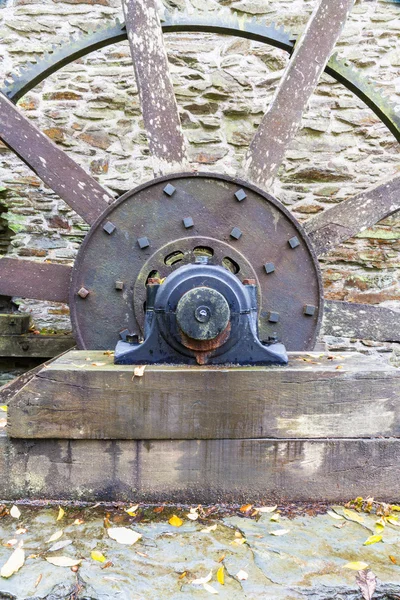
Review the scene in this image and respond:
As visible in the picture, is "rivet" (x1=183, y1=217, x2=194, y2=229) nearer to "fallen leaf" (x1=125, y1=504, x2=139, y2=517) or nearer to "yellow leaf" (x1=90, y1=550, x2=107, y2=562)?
"fallen leaf" (x1=125, y1=504, x2=139, y2=517)

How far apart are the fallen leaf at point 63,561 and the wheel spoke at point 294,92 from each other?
77.5 inches

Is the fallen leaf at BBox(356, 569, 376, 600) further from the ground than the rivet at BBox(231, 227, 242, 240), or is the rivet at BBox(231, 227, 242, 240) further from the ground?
the rivet at BBox(231, 227, 242, 240)

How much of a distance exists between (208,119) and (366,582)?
429cm

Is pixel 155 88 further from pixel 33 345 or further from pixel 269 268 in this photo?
pixel 33 345

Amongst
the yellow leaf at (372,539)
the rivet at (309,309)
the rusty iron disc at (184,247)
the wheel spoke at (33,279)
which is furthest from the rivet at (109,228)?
the yellow leaf at (372,539)

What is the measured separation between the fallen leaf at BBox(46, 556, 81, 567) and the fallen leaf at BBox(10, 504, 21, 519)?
0.31 m

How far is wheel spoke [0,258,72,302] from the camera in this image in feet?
9.41

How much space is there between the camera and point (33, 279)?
113 inches

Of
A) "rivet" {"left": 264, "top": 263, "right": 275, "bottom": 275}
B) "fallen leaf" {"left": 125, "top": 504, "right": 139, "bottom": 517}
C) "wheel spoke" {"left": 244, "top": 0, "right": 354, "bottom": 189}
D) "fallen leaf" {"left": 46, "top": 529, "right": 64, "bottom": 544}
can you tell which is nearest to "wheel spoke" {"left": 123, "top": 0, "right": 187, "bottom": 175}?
"wheel spoke" {"left": 244, "top": 0, "right": 354, "bottom": 189}

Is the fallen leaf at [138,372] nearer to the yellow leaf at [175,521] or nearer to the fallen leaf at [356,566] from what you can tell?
the yellow leaf at [175,521]

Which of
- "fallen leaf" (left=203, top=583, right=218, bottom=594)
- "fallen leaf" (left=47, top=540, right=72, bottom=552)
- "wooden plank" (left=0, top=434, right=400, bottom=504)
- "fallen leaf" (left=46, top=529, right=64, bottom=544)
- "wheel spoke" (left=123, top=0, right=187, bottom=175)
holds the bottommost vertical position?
"fallen leaf" (left=203, top=583, right=218, bottom=594)

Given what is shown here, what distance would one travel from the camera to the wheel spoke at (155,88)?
2.74 metres

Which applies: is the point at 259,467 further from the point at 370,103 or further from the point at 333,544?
the point at 370,103

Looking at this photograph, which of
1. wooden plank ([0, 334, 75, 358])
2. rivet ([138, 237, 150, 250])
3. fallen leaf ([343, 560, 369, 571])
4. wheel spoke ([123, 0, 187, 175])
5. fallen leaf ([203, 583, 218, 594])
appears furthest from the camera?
wooden plank ([0, 334, 75, 358])
